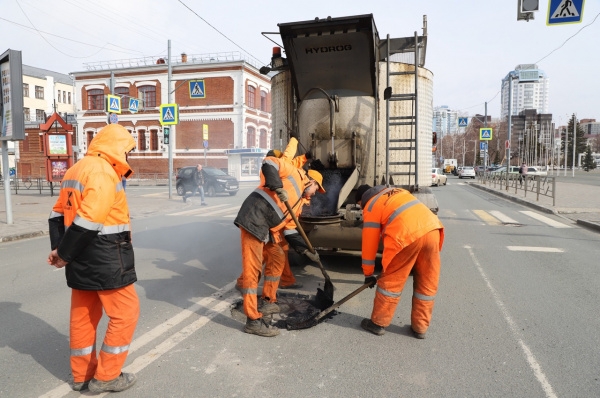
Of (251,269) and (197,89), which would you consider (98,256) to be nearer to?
(251,269)

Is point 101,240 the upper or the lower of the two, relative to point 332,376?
upper

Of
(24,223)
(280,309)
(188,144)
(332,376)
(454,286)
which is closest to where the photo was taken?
(332,376)

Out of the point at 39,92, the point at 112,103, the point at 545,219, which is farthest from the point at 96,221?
the point at 39,92

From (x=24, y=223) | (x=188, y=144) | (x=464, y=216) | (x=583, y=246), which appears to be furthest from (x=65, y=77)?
(x=583, y=246)

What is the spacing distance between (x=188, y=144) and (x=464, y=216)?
28.3 m

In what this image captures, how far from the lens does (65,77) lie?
211 ft

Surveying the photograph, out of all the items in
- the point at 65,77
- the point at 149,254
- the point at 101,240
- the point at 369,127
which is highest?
the point at 65,77

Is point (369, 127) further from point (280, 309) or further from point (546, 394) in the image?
point (546, 394)

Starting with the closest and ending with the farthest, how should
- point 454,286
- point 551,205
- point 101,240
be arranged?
point 101,240 < point 454,286 < point 551,205

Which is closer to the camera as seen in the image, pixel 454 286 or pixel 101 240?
pixel 101 240

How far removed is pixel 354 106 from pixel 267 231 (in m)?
3.02

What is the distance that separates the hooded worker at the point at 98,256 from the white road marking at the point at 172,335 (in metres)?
0.17

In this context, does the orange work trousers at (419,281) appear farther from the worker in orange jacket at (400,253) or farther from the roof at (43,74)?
the roof at (43,74)

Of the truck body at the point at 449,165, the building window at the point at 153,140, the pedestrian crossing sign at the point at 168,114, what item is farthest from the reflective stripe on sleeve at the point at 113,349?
the truck body at the point at 449,165
